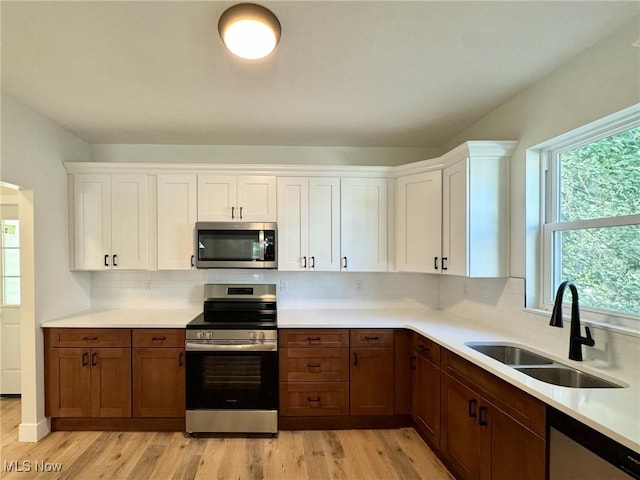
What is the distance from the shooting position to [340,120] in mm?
2869

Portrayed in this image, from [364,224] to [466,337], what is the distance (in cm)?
138

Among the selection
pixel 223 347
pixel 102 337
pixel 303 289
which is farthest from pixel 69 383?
pixel 303 289

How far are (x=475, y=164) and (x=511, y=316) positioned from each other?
1.16 meters

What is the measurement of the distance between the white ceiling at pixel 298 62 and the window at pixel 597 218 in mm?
541

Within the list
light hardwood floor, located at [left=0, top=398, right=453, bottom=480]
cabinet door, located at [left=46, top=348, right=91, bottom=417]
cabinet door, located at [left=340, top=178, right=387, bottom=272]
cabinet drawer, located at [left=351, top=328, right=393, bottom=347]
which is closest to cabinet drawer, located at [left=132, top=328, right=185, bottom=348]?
cabinet door, located at [left=46, top=348, right=91, bottom=417]

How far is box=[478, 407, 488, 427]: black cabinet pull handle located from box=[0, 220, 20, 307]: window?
4397mm

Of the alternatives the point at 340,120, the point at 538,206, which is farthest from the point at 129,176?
the point at 538,206

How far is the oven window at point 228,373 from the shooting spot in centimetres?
278

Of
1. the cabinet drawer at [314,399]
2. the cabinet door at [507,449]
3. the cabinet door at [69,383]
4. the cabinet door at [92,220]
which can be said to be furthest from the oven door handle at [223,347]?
the cabinet door at [507,449]

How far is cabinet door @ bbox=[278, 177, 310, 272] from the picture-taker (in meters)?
3.23

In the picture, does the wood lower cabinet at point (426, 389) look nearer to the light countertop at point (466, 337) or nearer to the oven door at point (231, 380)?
the light countertop at point (466, 337)

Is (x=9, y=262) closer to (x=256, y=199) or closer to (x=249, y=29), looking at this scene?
(x=256, y=199)

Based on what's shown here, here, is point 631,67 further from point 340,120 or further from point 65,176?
point 65,176

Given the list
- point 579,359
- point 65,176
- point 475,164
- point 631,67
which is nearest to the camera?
point 631,67
